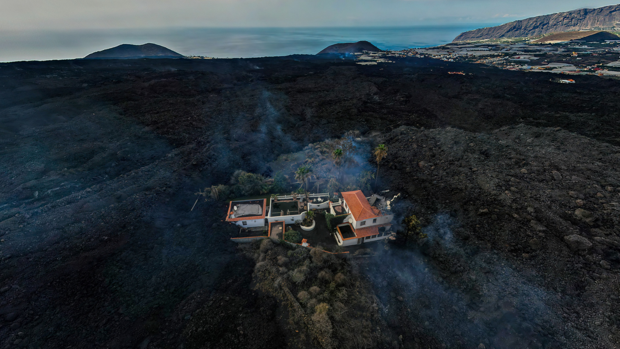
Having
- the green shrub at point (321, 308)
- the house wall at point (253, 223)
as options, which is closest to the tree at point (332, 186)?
the house wall at point (253, 223)

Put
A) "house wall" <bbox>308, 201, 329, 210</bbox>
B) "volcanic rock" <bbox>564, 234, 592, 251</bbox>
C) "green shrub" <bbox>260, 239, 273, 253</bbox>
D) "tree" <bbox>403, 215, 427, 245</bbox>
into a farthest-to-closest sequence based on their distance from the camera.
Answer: "house wall" <bbox>308, 201, 329, 210</bbox>, "green shrub" <bbox>260, 239, 273, 253</bbox>, "tree" <bbox>403, 215, 427, 245</bbox>, "volcanic rock" <bbox>564, 234, 592, 251</bbox>

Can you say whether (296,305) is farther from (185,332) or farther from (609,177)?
(609,177)

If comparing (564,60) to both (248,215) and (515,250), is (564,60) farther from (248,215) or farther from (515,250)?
(248,215)

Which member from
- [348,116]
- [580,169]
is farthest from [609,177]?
[348,116]

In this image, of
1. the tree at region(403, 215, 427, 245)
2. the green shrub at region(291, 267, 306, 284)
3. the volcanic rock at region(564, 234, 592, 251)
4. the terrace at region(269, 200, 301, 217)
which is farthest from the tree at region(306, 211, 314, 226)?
the volcanic rock at region(564, 234, 592, 251)

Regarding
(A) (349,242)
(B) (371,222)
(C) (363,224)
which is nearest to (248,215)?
(A) (349,242)

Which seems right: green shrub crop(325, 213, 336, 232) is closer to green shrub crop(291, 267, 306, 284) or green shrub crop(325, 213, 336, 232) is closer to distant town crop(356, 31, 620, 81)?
green shrub crop(291, 267, 306, 284)
